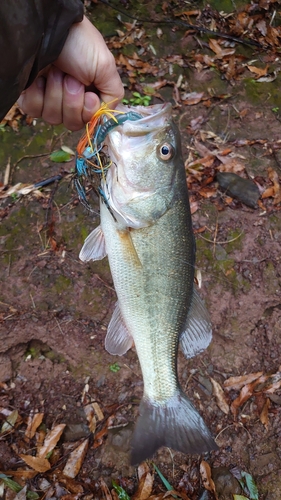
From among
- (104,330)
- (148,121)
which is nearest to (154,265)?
(148,121)

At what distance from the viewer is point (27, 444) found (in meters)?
3.23

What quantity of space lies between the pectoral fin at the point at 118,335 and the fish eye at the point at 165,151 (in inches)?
35.1

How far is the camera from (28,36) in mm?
1657

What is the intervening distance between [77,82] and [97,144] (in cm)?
49

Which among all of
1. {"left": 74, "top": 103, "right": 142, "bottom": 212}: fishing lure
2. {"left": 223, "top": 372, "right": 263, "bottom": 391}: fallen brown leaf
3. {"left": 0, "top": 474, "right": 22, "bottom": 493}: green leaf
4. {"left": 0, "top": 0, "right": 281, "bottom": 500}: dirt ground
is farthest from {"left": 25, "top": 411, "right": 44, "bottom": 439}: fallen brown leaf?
{"left": 74, "top": 103, "right": 142, "bottom": 212}: fishing lure

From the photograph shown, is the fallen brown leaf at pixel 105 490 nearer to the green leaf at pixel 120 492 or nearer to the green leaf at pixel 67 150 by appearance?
the green leaf at pixel 120 492

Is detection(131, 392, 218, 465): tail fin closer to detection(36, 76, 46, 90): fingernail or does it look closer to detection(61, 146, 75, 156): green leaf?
detection(36, 76, 46, 90): fingernail

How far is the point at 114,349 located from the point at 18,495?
5.57ft

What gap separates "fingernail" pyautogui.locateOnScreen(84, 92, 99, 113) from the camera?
2.19 meters

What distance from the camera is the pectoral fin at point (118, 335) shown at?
7.54 ft

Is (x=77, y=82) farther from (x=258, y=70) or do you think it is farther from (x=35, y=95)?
(x=258, y=70)

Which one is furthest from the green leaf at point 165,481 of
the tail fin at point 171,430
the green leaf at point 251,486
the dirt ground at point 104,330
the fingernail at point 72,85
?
the fingernail at point 72,85

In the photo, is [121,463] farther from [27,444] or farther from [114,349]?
[114,349]

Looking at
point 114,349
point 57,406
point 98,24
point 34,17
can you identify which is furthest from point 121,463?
point 98,24
